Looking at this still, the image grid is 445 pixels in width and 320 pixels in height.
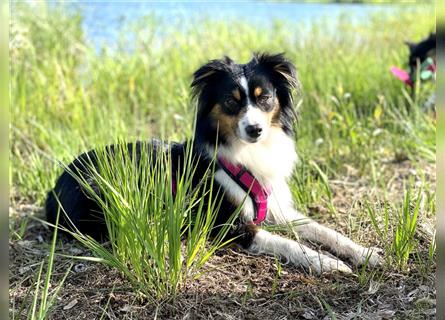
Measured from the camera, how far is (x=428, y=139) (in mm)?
4523

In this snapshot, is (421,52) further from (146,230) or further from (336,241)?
(146,230)

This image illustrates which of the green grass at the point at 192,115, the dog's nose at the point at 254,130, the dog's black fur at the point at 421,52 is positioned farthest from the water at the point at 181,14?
the dog's nose at the point at 254,130

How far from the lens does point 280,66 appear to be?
3258 millimetres

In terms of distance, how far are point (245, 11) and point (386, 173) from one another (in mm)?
5366

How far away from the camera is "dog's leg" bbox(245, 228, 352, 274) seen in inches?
109

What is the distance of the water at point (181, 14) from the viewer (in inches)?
281

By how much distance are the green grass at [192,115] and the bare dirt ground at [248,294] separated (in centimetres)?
8

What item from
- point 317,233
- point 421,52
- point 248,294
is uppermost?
point 421,52

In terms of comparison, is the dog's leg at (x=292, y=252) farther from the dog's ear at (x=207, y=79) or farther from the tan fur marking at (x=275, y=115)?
the dog's ear at (x=207, y=79)

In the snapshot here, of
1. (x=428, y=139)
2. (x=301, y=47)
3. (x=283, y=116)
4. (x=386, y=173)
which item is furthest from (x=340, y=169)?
(x=301, y=47)

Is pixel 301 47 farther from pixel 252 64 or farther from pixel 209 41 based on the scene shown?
pixel 252 64

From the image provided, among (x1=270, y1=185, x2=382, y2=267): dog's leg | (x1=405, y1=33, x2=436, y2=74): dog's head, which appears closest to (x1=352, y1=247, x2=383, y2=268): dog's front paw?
(x1=270, y1=185, x2=382, y2=267): dog's leg

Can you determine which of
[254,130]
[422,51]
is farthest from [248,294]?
[422,51]

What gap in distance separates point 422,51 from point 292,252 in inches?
145
